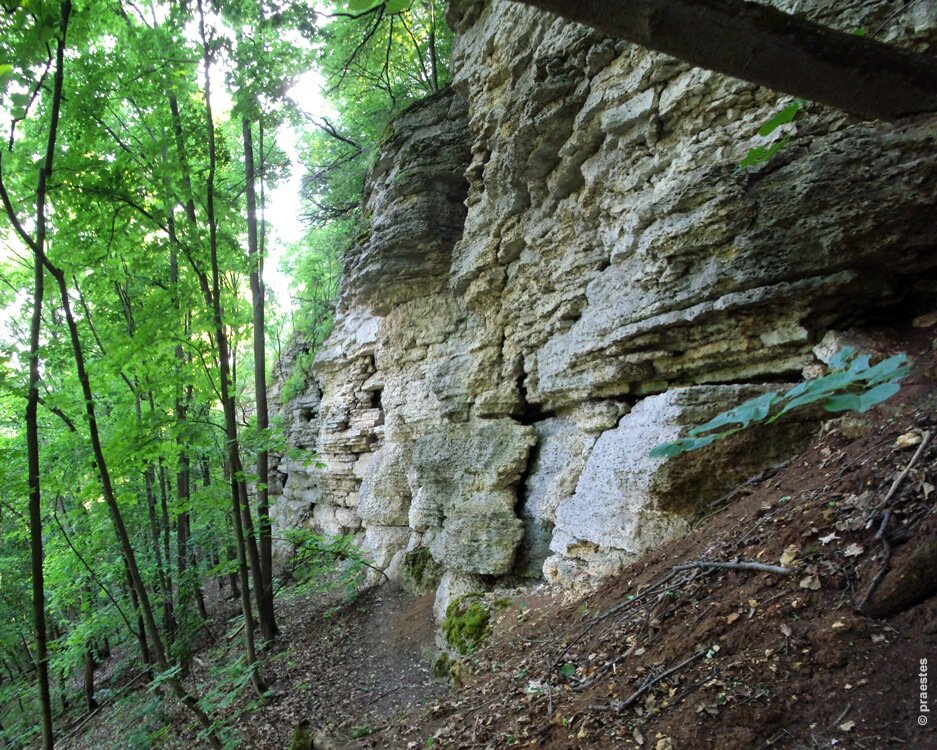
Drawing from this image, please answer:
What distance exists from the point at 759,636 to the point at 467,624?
439cm

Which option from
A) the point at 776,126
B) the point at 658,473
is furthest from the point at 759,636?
the point at 776,126

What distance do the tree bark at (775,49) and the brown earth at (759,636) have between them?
2.42 metres

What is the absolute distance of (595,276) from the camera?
24.1 feet

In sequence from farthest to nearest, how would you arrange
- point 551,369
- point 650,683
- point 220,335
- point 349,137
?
point 349,137 < point 551,369 < point 220,335 < point 650,683

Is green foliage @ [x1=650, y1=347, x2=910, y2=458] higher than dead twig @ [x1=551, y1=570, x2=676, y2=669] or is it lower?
higher

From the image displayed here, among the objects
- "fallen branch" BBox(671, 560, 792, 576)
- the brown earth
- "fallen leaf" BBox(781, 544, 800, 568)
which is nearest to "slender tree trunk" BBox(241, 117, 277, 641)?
the brown earth

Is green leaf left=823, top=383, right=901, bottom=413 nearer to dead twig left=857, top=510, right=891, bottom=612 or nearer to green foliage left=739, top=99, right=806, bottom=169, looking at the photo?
green foliage left=739, top=99, right=806, bottom=169

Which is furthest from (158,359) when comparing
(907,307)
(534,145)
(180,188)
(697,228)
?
(907,307)

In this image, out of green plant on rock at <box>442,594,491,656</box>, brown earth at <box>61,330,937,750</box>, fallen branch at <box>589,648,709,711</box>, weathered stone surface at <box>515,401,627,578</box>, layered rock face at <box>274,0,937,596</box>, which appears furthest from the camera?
weathered stone surface at <box>515,401,627,578</box>

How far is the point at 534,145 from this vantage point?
26.6 feet

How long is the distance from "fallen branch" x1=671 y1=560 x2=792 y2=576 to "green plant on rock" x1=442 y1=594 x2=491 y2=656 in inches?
120

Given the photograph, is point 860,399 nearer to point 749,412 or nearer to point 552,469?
point 749,412

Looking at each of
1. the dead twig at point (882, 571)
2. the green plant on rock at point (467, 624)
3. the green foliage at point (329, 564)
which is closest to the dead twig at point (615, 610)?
the dead twig at point (882, 571)

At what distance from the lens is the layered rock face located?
500cm
